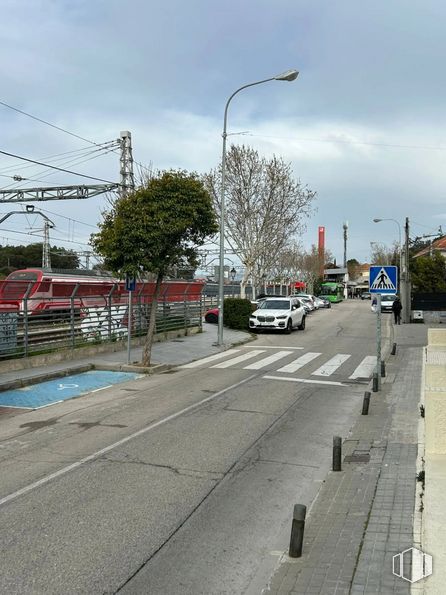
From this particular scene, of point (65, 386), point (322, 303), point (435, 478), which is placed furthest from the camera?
point (322, 303)

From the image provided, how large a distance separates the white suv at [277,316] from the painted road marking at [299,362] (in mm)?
7336

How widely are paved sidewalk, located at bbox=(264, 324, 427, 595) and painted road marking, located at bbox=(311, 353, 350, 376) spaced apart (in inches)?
222

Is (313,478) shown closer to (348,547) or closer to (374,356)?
(348,547)

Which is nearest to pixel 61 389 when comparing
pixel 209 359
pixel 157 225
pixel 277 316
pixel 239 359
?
pixel 157 225

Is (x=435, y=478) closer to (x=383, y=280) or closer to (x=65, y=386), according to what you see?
(x=383, y=280)

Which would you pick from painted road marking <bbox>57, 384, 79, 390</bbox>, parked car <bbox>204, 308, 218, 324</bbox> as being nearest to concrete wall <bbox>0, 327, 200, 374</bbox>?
painted road marking <bbox>57, 384, 79, 390</bbox>

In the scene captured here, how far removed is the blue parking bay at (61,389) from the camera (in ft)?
37.5

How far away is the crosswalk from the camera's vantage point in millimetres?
15305

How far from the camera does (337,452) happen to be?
669 cm

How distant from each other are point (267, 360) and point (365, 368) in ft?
9.89

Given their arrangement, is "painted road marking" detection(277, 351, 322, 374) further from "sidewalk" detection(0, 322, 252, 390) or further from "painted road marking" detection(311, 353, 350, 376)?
"sidewalk" detection(0, 322, 252, 390)

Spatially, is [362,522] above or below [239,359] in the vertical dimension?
above

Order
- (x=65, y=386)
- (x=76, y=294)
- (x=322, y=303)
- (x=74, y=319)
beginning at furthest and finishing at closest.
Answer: (x=322, y=303) < (x=76, y=294) < (x=74, y=319) < (x=65, y=386)

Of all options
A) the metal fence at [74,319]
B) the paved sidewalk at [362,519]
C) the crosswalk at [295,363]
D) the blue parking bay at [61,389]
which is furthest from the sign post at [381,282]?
the metal fence at [74,319]
